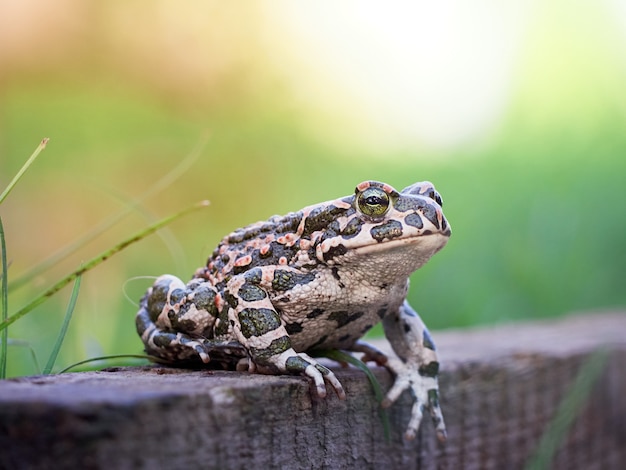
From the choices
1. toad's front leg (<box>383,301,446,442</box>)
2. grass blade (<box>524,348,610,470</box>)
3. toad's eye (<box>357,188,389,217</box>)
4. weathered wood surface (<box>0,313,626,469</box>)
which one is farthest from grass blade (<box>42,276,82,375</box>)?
grass blade (<box>524,348,610,470</box>)

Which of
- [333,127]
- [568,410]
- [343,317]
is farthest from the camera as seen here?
[333,127]

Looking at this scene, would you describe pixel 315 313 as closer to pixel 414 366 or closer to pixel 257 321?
pixel 257 321

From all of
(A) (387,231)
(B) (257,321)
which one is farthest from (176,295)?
(A) (387,231)

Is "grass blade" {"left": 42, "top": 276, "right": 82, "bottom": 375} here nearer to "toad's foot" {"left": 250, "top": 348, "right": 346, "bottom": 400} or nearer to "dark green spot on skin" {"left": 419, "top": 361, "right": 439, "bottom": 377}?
"toad's foot" {"left": 250, "top": 348, "right": 346, "bottom": 400}

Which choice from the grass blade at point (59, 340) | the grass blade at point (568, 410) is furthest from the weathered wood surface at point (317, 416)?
the grass blade at point (59, 340)

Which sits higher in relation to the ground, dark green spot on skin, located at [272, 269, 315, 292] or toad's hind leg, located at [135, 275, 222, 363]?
dark green spot on skin, located at [272, 269, 315, 292]

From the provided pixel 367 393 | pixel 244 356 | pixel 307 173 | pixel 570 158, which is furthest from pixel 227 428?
pixel 570 158
